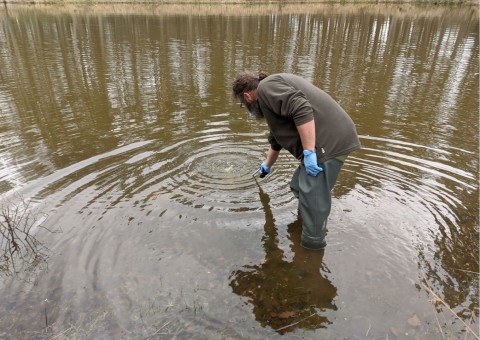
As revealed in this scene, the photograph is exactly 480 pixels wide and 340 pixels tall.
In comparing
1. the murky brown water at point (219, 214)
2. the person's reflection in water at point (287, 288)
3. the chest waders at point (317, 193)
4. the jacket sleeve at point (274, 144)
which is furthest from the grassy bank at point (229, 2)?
the person's reflection in water at point (287, 288)

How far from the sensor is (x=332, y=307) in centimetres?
312

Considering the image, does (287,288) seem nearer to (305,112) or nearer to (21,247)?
(305,112)

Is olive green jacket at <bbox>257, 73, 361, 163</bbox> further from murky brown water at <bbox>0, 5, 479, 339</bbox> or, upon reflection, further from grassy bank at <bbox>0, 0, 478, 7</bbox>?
grassy bank at <bbox>0, 0, 478, 7</bbox>

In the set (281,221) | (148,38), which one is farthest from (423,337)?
(148,38)

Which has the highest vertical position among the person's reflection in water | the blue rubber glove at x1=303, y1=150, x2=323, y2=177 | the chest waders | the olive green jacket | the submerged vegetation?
the olive green jacket

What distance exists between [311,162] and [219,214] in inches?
63.8

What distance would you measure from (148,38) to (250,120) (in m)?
12.5

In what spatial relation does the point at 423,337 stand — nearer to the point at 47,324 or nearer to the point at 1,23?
the point at 47,324

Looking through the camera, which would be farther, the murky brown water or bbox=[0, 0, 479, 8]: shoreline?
bbox=[0, 0, 479, 8]: shoreline

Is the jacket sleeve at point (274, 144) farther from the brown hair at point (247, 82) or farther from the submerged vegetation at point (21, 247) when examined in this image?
the submerged vegetation at point (21, 247)

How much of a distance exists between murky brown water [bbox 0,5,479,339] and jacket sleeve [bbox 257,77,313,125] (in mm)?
1578

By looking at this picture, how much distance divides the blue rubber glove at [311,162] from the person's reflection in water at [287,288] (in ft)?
3.37

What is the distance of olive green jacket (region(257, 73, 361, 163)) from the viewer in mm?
3027

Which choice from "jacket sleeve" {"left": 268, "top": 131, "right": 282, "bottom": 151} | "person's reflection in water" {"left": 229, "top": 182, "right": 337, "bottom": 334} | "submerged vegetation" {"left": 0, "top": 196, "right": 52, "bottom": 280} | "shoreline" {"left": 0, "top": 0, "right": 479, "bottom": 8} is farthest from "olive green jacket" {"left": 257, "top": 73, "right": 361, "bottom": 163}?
"shoreline" {"left": 0, "top": 0, "right": 479, "bottom": 8}
